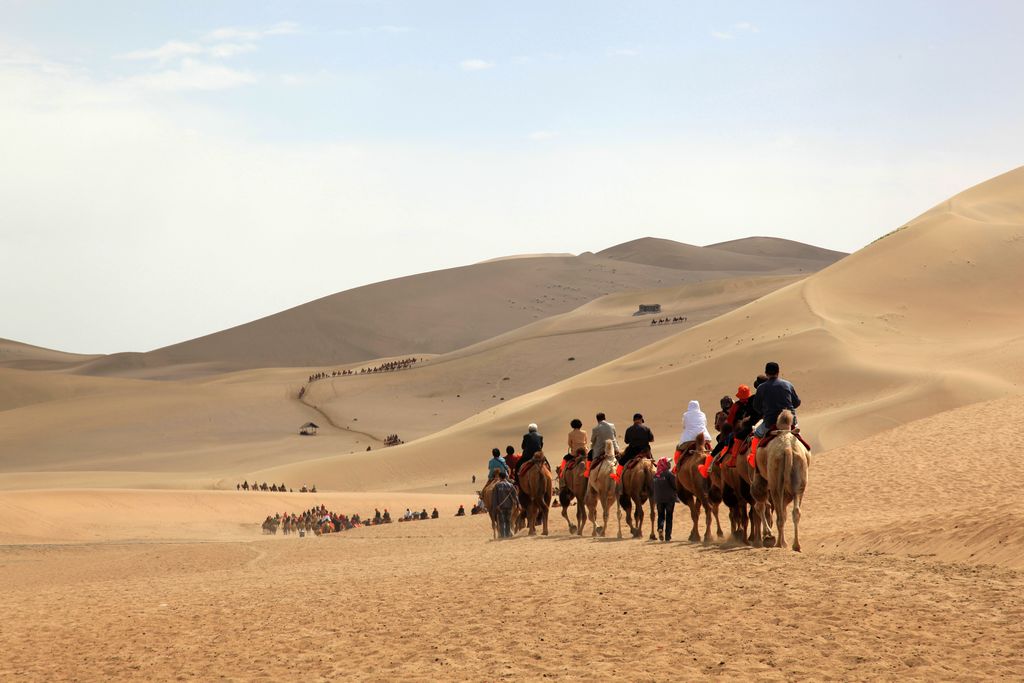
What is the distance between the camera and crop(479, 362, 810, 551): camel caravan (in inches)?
664

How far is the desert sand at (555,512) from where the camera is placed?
1127 cm

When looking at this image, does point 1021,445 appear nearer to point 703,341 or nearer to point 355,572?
point 355,572

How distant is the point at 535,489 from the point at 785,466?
9038mm

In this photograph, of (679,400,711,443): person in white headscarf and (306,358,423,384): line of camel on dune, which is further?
(306,358,423,384): line of camel on dune

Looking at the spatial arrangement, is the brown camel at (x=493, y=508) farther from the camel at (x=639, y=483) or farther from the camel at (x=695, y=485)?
the camel at (x=695, y=485)

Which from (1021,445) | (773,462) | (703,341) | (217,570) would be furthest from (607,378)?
(773,462)

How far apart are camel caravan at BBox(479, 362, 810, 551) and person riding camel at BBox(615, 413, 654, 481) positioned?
2cm

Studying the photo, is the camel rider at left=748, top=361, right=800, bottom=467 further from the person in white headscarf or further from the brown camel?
the brown camel

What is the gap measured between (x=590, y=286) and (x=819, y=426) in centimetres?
9815

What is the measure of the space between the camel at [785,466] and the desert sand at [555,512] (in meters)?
0.91

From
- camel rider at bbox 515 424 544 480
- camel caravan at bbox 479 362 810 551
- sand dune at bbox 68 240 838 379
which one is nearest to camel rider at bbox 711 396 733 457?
camel caravan at bbox 479 362 810 551

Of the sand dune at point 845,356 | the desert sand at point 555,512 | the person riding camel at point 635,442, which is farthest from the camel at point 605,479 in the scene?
the sand dune at point 845,356

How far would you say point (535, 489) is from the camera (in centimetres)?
2491

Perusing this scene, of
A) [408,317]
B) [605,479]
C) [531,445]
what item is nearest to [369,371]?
[408,317]
